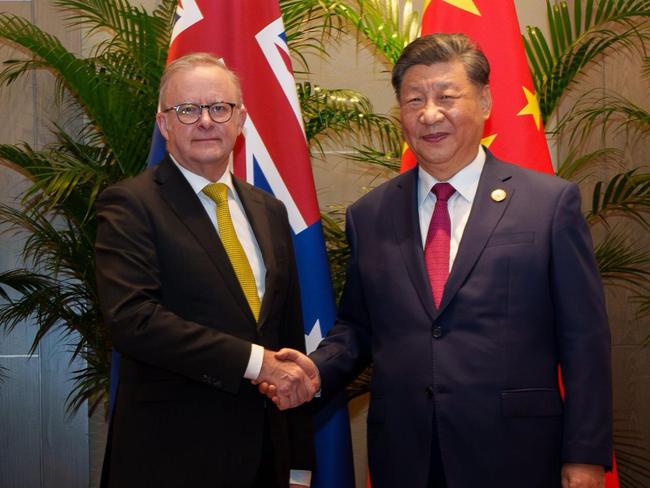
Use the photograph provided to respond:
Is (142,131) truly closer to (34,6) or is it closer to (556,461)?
(34,6)

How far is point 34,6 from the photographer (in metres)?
4.70

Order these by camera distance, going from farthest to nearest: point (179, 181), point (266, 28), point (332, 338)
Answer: point (266, 28) → point (332, 338) → point (179, 181)

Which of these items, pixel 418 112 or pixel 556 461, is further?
pixel 418 112

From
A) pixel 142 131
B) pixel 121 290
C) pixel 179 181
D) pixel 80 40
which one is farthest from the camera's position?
pixel 80 40

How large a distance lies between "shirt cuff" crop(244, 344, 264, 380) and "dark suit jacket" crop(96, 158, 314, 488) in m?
0.03

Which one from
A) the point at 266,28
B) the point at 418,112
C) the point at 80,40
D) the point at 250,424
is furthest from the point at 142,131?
the point at 250,424

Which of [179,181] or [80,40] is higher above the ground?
[80,40]

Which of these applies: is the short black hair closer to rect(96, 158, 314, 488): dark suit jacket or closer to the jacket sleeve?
the jacket sleeve

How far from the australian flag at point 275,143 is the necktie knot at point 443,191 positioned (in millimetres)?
753

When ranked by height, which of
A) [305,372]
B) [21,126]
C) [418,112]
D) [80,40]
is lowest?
[305,372]

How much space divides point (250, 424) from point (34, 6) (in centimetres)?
340

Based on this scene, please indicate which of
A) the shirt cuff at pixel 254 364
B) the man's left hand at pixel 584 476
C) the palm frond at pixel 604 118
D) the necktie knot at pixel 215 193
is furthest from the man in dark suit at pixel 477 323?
the palm frond at pixel 604 118

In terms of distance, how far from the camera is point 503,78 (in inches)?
123

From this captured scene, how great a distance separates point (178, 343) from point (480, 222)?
869 mm
